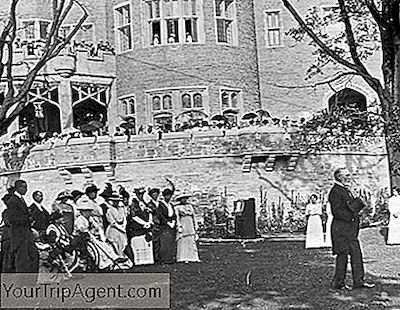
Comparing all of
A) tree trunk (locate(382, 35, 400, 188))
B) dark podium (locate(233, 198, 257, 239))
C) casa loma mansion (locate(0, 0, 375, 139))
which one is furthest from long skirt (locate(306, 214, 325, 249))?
A: casa loma mansion (locate(0, 0, 375, 139))

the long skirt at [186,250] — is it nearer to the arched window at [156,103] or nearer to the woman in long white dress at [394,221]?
the woman in long white dress at [394,221]

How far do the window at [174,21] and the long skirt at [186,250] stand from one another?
13.0 meters

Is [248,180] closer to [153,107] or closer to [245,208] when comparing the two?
[245,208]

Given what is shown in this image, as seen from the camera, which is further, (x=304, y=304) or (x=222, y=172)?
(x=222, y=172)

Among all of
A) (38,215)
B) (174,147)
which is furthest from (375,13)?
(38,215)

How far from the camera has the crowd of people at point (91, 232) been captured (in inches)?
446

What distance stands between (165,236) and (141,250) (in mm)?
729

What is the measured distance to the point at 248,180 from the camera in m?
23.9

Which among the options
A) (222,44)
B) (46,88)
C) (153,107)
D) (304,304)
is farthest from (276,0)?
(304,304)

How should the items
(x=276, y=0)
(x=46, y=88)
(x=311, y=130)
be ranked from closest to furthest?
(x=311, y=130) → (x=46, y=88) → (x=276, y=0)

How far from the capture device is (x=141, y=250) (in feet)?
51.6

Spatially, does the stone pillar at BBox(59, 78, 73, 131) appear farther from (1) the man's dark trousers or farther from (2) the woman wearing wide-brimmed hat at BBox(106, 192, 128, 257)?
(1) the man's dark trousers

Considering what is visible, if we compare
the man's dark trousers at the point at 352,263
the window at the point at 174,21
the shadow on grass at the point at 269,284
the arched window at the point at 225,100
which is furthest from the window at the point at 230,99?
the man's dark trousers at the point at 352,263

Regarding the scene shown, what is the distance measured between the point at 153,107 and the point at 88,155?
15.7 ft
